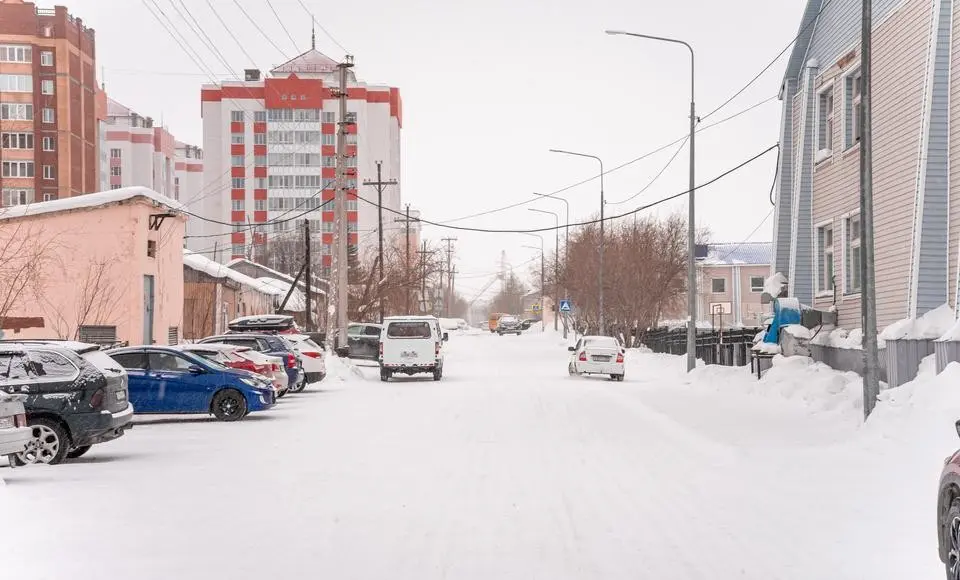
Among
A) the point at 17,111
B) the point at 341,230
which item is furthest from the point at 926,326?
the point at 17,111

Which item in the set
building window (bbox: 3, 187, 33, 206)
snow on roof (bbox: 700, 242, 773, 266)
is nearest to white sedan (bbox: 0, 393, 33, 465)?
snow on roof (bbox: 700, 242, 773, 266)

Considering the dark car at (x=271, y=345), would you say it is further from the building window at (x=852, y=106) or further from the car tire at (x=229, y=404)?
the building window at (x=852, y=106)

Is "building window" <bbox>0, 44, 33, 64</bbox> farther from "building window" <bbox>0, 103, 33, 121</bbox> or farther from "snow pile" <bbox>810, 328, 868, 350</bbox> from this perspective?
"snow pile" <bbox>810, 328, 868, 350</bbox>

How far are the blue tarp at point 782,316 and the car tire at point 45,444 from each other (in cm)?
1776

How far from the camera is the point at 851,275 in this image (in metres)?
25.7

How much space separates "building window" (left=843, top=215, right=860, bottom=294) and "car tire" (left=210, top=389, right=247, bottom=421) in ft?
46.9

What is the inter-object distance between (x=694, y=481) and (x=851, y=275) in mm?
15456

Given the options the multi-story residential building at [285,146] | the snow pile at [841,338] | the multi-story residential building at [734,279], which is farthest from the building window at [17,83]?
the snow pile at [841,338]

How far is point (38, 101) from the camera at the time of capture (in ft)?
330

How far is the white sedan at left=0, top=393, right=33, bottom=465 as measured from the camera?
11.9 metres

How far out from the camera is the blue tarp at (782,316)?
86.3 feet

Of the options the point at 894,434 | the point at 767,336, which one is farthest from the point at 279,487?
the point at 767,336

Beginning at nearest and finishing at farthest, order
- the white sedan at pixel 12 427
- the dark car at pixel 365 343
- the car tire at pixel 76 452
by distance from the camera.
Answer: the white sedan at pixel 12 427 < the car tire at pixel 76 452 < the dark car at pixel 365 343

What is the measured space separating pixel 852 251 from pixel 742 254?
67.3 m
